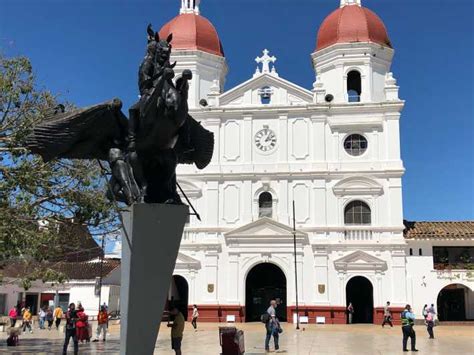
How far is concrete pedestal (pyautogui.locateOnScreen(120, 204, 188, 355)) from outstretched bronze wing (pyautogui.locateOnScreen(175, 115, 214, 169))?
4.07 ft

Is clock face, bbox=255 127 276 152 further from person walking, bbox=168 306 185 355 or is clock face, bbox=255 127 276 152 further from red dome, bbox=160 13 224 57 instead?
person walking, bbox=168 306 185 355

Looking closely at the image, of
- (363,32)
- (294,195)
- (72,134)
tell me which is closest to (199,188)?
(294,195)

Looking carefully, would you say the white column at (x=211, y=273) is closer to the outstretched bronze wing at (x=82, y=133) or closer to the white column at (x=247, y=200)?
the white column at (x=247, y=200)

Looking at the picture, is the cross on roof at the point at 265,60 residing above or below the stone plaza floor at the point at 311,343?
above

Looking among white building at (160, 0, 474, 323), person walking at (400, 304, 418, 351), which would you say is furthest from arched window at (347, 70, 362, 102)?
person walking at (400, 304, 418, 351)

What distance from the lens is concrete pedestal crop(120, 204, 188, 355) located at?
5.84 meters

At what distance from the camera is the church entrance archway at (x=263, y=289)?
32188 millimetres

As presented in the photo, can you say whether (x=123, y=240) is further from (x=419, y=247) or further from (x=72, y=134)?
(x=419, y=247)

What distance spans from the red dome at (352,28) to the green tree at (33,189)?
73.6 ft

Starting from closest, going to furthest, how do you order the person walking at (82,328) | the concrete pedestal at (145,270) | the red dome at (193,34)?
the concrete pedestal at (145,270), the person walking at (82,328), the red dome at (193,34)

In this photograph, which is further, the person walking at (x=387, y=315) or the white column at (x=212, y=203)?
the white column at (x=212, y=203)

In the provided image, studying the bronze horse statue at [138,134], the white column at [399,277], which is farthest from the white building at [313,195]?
the bronze horse statue at [138,134]

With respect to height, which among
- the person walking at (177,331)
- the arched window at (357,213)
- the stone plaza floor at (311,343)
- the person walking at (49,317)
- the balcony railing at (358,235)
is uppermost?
the arched window at (357,213)

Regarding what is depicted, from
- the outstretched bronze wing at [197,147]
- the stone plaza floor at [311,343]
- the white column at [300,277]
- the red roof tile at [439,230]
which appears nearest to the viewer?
the outstretched bronze wing at [197,147]
